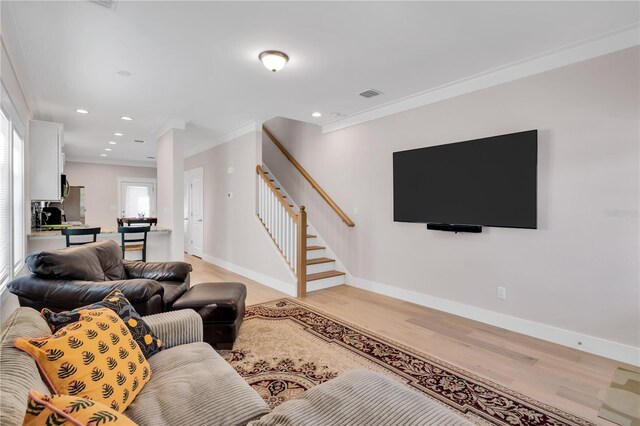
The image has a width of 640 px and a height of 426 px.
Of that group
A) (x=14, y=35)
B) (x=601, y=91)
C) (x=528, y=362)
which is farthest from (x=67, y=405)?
(x=601, y=91)

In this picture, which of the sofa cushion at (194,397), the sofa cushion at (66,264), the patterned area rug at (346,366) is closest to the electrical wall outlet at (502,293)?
the patterned area rug at (346,366)

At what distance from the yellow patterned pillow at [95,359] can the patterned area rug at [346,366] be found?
3.26 feet

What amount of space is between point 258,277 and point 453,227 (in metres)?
3.11

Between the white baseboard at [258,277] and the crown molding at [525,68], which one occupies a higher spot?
the crown molding at [525,68]

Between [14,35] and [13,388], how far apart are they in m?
3.19

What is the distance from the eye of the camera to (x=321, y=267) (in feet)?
16.9

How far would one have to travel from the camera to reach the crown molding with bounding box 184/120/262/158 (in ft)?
17.6

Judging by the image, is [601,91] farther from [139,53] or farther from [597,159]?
[139,53]

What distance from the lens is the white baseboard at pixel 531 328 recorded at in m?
2.66

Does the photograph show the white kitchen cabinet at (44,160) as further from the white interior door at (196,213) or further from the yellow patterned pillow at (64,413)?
the yellow patterned pillow at (64,413)

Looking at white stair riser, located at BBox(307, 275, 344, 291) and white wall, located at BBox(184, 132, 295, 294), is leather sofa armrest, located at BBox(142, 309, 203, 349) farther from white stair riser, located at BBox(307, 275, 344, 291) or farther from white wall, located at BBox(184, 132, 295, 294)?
white stair riser, located at BBox(307, 275, 344, 291)

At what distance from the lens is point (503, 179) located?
10.6 feet

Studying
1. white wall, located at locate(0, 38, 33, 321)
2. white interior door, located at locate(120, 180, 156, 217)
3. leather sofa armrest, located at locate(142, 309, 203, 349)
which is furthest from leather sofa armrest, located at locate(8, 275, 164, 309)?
white interior door, located at locate(120, 180, 156, 217)

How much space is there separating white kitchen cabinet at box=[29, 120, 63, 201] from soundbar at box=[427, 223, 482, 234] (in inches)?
196
